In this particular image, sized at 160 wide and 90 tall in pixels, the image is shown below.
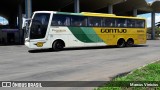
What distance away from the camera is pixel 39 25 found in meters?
23.4

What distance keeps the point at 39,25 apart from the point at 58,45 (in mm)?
2188

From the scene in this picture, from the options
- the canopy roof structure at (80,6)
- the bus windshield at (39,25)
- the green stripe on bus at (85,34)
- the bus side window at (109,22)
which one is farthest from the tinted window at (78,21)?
the canopy roof structure at (80,6)

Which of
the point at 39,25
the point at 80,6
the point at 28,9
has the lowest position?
the point at 39,25

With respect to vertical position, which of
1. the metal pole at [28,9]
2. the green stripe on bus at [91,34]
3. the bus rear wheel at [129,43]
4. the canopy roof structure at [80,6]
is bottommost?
the bus rear wheel at [129,43]

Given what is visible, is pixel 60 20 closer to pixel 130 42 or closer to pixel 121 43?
pixel 121 43

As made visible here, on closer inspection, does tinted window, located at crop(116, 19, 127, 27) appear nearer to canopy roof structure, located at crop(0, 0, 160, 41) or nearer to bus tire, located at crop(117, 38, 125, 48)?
bus tire, located at crop(117, 38, 125, 48)

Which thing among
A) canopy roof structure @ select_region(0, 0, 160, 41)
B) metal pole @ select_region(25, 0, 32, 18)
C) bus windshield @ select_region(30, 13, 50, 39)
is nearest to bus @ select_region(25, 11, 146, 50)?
bus windshield @ select_region(30, 13, 50, 39)

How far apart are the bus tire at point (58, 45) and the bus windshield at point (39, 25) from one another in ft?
3.98

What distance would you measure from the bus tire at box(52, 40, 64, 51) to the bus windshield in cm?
121

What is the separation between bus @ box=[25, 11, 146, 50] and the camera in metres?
23.5

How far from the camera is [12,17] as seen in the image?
70.3m

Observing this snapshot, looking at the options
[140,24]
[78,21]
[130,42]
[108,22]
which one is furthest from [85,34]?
[140,24]

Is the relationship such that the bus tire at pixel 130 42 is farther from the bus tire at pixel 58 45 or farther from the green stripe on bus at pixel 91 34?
the bus tire at pixel 58 45

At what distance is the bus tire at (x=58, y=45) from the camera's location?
80.0ft
